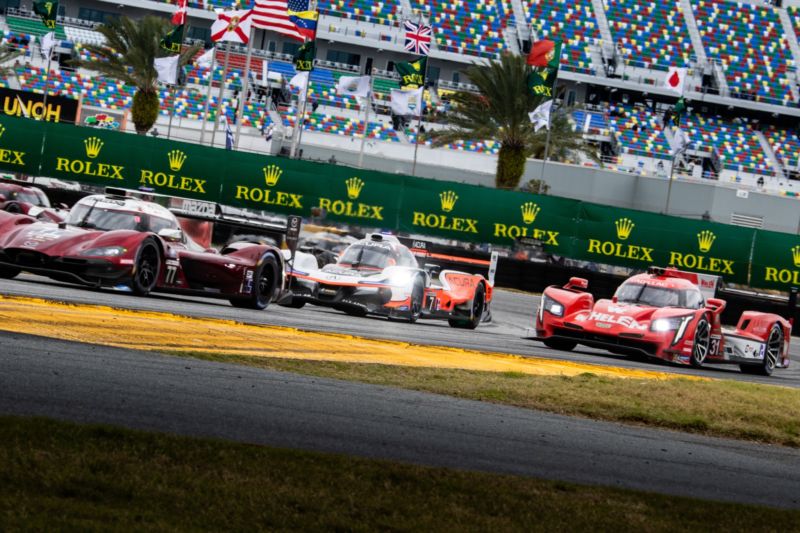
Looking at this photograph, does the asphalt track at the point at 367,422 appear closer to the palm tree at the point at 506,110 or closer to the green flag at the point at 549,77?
the green flag at the point at 549,77

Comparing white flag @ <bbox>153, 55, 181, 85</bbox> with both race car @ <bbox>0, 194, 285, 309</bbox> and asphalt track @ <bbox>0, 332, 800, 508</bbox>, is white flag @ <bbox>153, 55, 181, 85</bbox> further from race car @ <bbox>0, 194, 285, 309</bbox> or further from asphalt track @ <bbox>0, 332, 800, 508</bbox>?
asphalt track @ <bbox>0, 332, 800, 508</bbox>

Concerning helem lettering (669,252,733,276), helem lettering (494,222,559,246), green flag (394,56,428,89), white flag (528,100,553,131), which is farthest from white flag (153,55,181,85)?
helem lettering (669,252,733,276)

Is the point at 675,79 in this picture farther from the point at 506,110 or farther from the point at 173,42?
the point at 173,42

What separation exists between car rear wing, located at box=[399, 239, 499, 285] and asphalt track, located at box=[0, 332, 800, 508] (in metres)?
10.0

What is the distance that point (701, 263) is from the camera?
2805cm

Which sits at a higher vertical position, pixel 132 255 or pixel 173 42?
pixel 173 42

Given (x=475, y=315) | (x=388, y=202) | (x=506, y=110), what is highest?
(x=506, y=110)

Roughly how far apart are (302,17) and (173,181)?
10264 millimetres

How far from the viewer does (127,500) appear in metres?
4.87

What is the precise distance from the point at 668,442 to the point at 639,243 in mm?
19638

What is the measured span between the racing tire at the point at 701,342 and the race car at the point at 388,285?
399cm

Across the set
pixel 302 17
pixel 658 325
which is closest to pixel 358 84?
pixel 302 17

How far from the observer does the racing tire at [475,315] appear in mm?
20312

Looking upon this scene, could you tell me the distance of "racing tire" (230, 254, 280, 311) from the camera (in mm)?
17125
